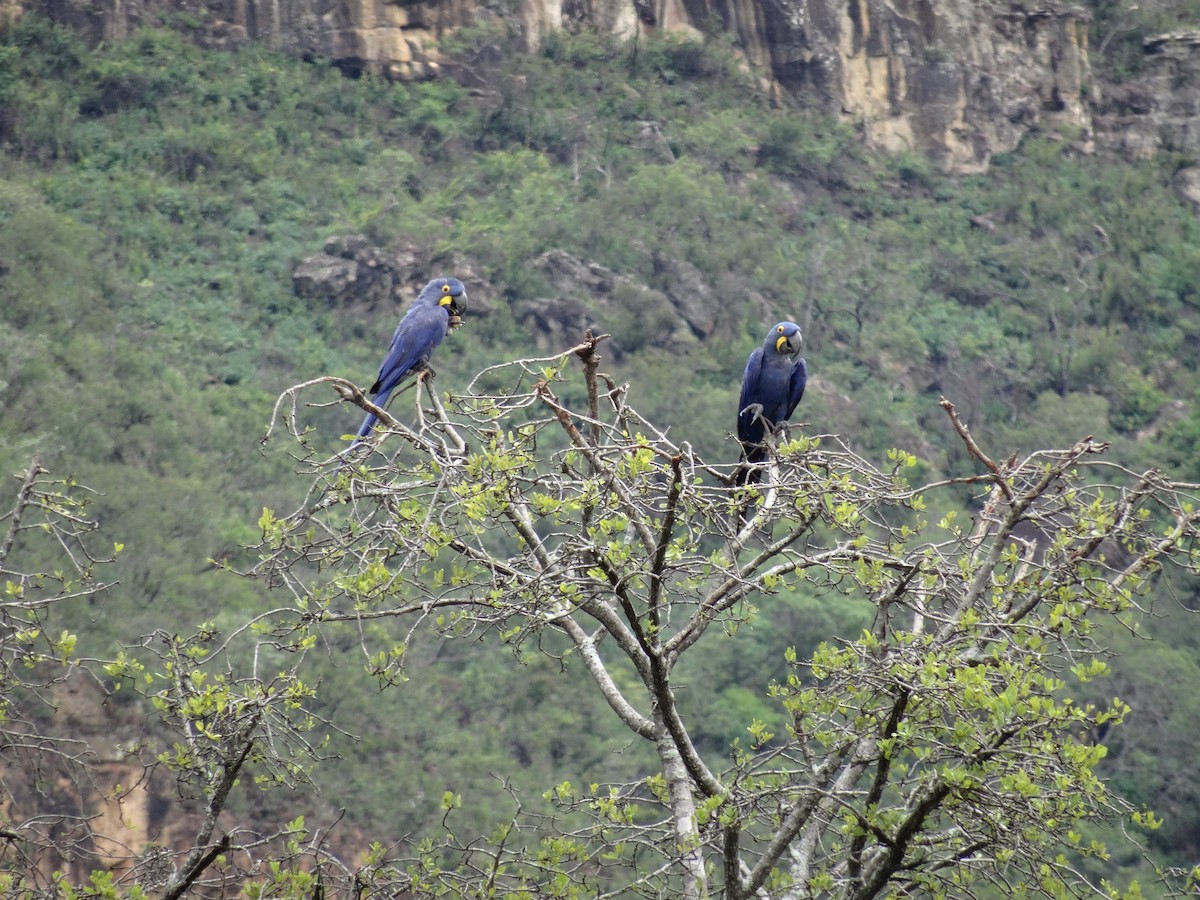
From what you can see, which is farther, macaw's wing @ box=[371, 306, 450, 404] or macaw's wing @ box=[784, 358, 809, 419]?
macaw's wing @ box=[784, 358, 809, 419]

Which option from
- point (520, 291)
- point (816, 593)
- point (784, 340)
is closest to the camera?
point (816, 593)

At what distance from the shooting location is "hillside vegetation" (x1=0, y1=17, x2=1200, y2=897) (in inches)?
726

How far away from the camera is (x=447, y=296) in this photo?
23.4 feet

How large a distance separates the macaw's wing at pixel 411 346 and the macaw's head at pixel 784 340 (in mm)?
1735

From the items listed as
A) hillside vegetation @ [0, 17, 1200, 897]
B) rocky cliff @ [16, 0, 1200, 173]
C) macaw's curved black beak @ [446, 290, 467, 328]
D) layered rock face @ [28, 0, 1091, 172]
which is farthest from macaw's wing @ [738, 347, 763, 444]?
layered rock face @ [28, 0, 1091, 172]

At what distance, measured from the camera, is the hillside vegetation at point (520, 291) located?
18438 millimetres

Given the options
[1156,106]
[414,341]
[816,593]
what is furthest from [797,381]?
[1156,106]

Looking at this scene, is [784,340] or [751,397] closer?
[784,340]

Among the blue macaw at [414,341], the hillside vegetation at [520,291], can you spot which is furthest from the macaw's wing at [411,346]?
the hillside vegetation at [520,291]

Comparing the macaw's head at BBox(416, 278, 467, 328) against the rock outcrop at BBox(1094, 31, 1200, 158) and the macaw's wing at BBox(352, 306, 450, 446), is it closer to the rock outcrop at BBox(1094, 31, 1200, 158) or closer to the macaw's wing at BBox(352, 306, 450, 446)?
the macaw's wing at BBox(352, 306, 450, 446)

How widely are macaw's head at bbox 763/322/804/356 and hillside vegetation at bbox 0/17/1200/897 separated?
10883 millimetres

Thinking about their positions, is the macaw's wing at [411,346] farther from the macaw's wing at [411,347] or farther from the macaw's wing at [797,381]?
the macaw's wing at [797,381]

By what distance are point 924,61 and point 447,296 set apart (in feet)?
104

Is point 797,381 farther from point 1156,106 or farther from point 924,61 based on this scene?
point 1156,106
